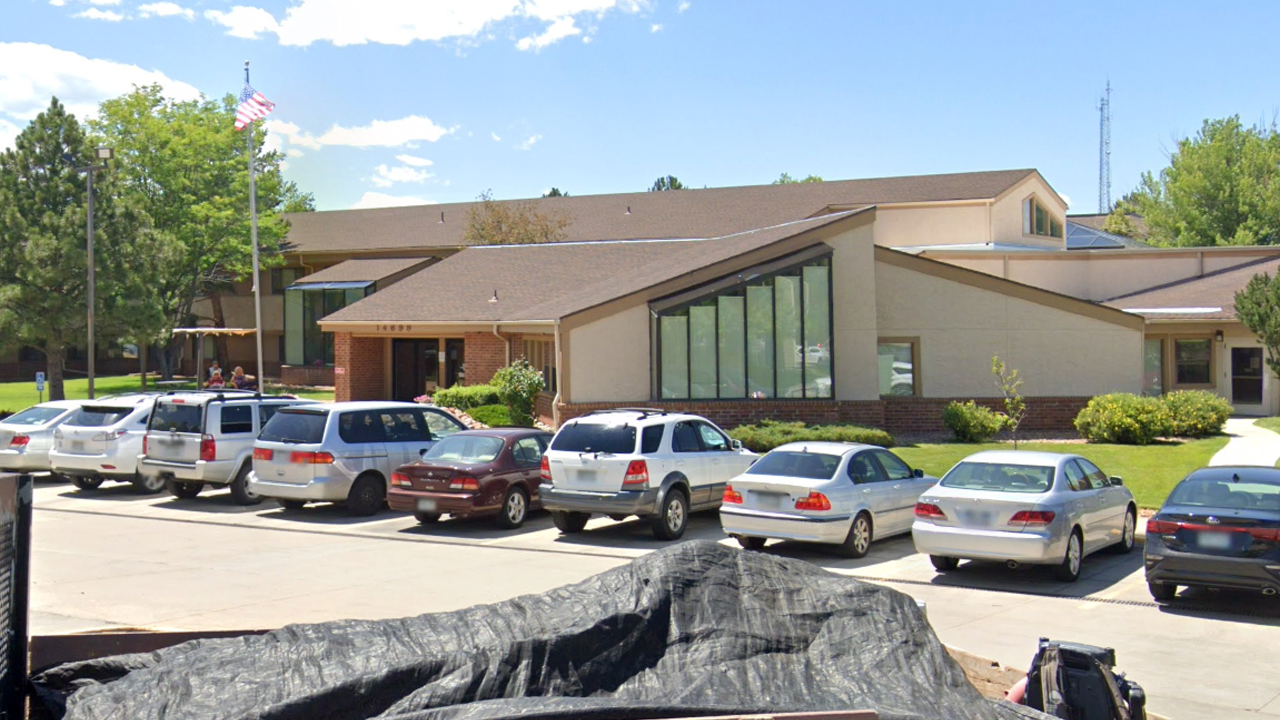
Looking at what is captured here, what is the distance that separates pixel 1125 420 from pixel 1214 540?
49.8ft

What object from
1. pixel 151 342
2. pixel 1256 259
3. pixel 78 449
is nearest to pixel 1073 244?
pixel 1256 259

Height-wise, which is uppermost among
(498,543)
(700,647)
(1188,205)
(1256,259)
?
(1188,205)

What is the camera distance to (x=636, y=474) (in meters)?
15.2

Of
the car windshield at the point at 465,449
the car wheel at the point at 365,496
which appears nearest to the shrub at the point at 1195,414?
the car windshield at the point at 465,449

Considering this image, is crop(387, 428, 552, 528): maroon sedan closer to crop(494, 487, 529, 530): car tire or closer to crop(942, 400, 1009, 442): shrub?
crop(494, 487, 529, 530): car tire

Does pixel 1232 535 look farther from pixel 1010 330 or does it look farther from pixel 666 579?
pixel 1010 330

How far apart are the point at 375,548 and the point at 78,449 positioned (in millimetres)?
8635

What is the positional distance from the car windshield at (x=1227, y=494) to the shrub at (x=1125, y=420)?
1420cm

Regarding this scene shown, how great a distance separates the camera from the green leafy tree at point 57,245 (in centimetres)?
3588

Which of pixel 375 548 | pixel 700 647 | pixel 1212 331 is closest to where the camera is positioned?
pixel 700 647

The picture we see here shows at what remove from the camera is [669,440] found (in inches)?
623

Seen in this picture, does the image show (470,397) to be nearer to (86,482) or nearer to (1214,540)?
(86,482)

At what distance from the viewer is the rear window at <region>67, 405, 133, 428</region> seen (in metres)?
20.8

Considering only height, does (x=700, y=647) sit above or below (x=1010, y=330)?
below
